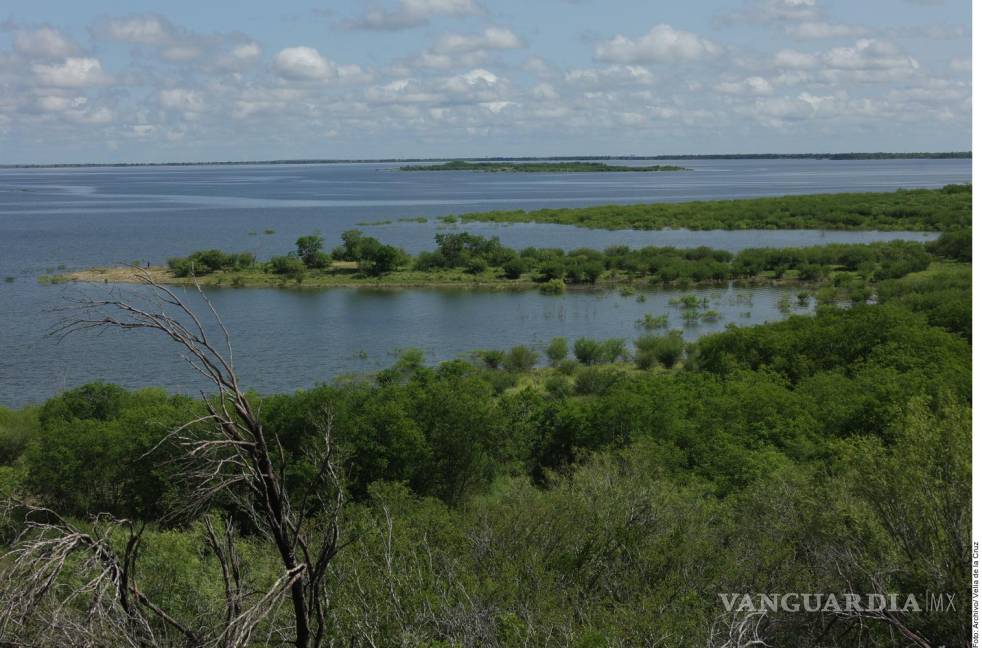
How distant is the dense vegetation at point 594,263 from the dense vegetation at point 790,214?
27005mm

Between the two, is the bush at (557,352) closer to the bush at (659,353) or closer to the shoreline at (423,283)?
the bush at (659,353)

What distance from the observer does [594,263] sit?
67.8 meters

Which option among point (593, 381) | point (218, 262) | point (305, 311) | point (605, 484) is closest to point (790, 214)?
point (218, 262)

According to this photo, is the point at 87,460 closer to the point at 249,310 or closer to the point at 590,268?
the point at 249,310

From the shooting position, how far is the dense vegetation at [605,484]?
10.7 m

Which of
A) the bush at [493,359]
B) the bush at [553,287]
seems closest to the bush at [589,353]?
the bush at [493,359]

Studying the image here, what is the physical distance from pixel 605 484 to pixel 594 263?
51401mm

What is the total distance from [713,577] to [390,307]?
4561 cm

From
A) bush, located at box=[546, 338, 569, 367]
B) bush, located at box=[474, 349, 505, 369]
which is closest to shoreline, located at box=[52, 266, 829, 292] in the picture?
bush, located at box=[546, 338, 569, 367]

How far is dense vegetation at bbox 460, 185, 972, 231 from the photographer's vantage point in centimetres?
10006

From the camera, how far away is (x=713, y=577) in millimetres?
12961

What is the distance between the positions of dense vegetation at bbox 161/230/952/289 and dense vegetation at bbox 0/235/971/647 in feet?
77.4

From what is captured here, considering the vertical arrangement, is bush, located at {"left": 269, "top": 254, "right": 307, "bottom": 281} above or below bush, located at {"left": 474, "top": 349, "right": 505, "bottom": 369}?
above

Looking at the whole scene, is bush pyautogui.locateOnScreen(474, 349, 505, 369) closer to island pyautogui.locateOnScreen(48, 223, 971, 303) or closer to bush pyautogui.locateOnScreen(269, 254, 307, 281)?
island pyautogui.locateOnScreen(48, 223, 971, 303)
